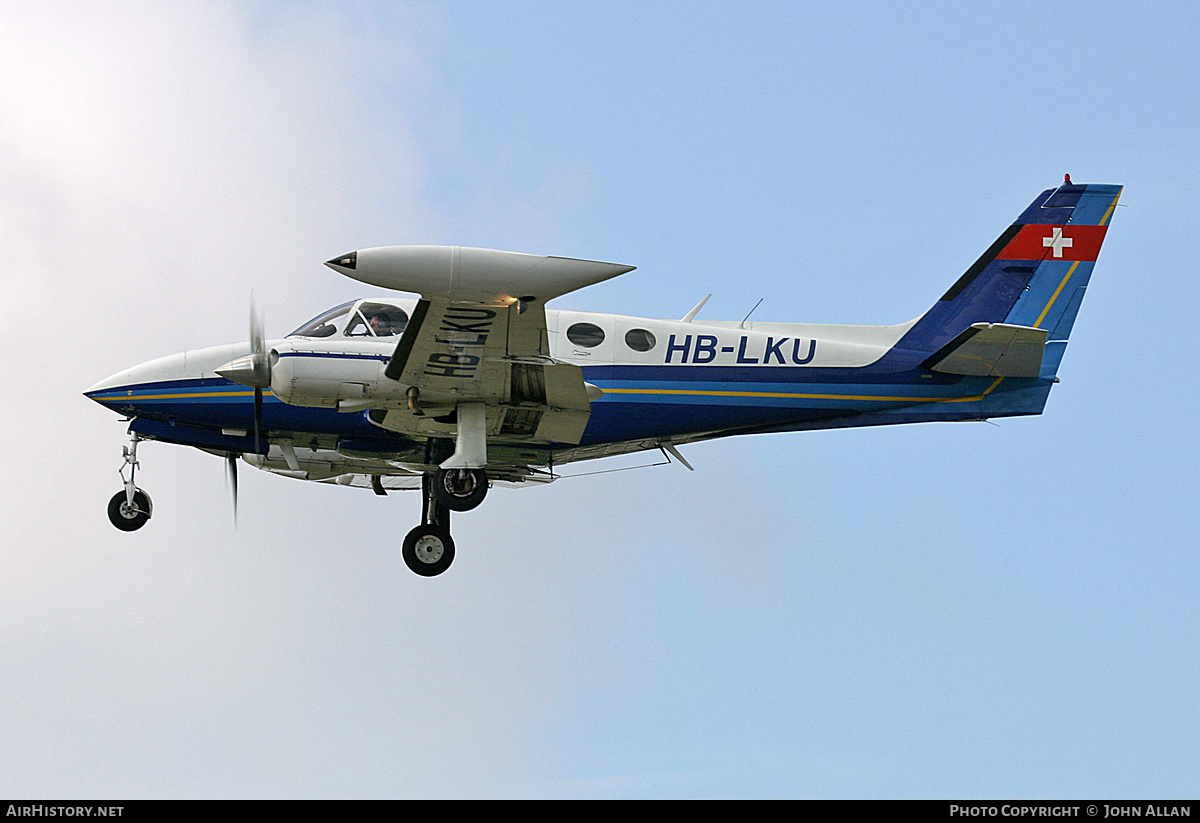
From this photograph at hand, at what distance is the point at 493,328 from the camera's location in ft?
55.0

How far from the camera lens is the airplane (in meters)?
17.9

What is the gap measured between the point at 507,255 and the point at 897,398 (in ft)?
26.2

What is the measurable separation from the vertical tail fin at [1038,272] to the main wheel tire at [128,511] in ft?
39.3

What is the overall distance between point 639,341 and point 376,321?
3.79 metres

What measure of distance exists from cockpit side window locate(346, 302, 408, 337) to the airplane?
27 millimetres

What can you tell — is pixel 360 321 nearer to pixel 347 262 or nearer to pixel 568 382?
pixel 568 382

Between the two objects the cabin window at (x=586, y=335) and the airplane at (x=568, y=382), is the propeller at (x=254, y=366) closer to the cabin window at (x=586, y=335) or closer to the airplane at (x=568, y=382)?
the airplane at (x=568, y=382)

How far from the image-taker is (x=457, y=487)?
18141mm

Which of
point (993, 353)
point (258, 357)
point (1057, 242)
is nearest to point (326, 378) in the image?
point (258, 357)

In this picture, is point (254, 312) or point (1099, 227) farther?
point (1099, 227)

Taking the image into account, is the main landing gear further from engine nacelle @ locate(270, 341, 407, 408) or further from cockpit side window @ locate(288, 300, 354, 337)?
cockpit side window @ locate(288, 300, 354, 337)
